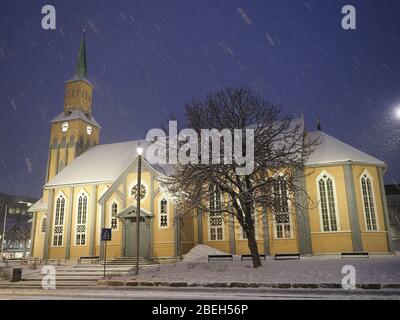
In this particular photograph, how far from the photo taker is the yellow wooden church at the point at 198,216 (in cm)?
2591

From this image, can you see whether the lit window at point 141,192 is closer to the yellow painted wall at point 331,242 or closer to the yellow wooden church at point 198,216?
the yellow wooden church at point 198,216

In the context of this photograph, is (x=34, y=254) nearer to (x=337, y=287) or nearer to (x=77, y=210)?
(x=77, y=210)

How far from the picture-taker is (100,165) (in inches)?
1389

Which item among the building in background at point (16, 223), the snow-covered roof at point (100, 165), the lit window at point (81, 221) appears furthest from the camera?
the building in background at point (16, 223)

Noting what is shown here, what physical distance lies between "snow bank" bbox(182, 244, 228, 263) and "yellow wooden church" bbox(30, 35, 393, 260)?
819 mm

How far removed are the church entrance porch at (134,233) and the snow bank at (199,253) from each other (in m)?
3.29

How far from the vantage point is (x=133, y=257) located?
2703 centimetres

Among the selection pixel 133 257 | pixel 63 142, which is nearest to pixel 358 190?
pixel 133 257

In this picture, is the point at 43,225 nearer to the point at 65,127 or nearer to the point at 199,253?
the point at 65,127

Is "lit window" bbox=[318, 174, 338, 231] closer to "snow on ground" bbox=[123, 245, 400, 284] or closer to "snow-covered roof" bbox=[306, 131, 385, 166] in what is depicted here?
"snow-covered roof" bbox=[306, 131, 385, 166]

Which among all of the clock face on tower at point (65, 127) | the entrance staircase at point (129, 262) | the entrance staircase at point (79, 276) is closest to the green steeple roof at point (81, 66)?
the clock face on tower at point (65, 127)

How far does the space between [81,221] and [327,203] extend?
72.4 ft

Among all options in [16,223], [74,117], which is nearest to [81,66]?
[74,117]
